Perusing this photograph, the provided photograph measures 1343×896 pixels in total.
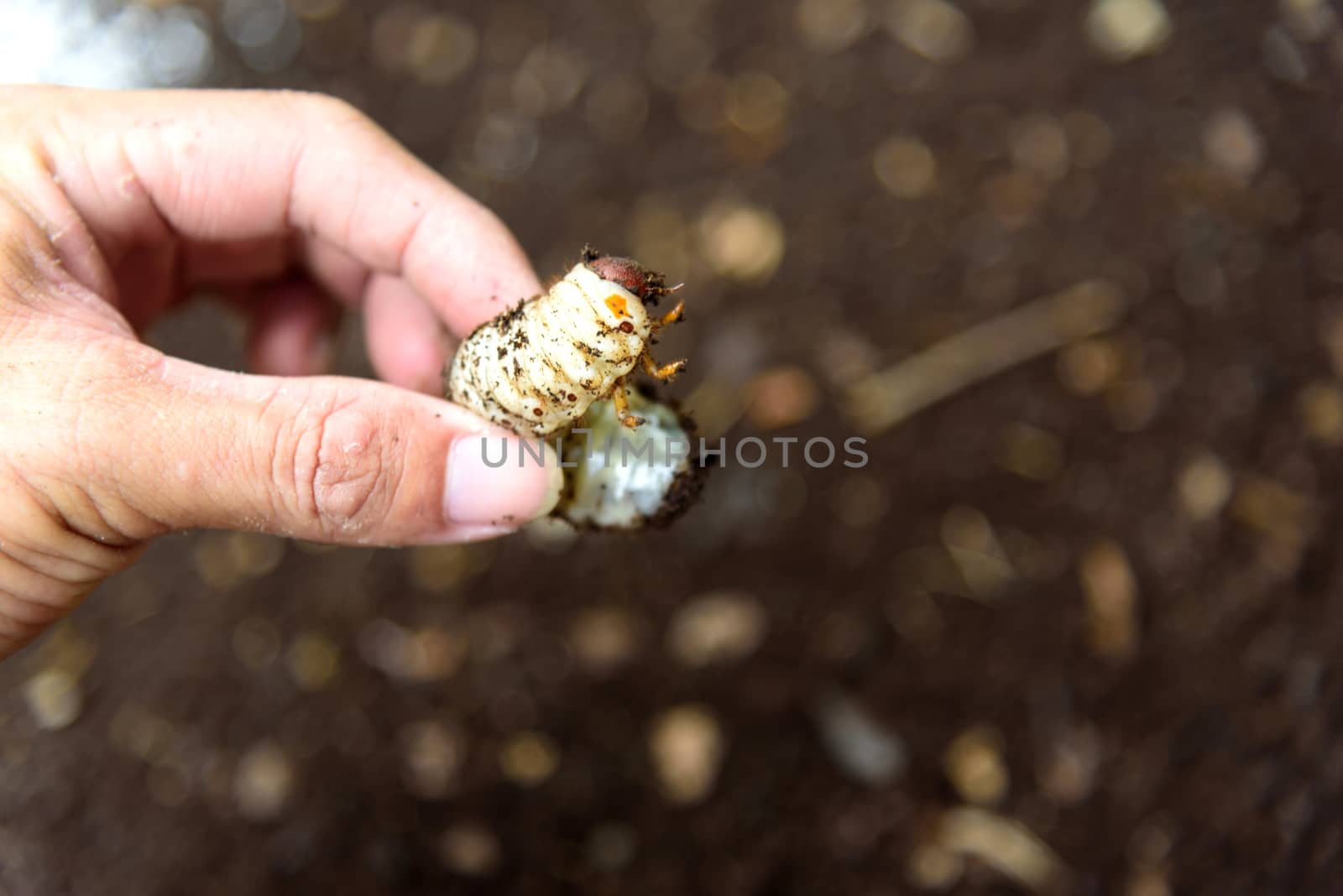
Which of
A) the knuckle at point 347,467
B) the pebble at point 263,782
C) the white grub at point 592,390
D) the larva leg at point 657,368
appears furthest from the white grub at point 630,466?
the pebble at point 263,782

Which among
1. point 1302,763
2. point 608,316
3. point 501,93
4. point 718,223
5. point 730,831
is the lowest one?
point 730,831

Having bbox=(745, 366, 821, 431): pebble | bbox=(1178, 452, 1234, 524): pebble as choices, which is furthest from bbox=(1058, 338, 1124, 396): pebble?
bbox=(745, 366, 821, 431): pebble

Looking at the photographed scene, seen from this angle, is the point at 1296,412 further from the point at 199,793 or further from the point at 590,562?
the point at 199,793

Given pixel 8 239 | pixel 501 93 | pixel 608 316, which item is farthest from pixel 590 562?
pixel 501 93

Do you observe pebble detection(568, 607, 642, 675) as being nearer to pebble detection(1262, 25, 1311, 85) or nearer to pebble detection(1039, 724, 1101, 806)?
pebble detection(1039, 724, 1101, 806)

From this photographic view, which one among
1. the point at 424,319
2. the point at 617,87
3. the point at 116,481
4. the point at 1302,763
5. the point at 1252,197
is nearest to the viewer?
the point at 116,481

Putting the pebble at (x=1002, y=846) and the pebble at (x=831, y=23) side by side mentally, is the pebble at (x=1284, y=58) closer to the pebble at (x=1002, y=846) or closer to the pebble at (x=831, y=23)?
the pebble at (x=831, y=23)

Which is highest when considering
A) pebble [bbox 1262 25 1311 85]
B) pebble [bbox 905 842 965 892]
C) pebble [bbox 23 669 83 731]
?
pebble [bbox 1262 25 1311 85]
